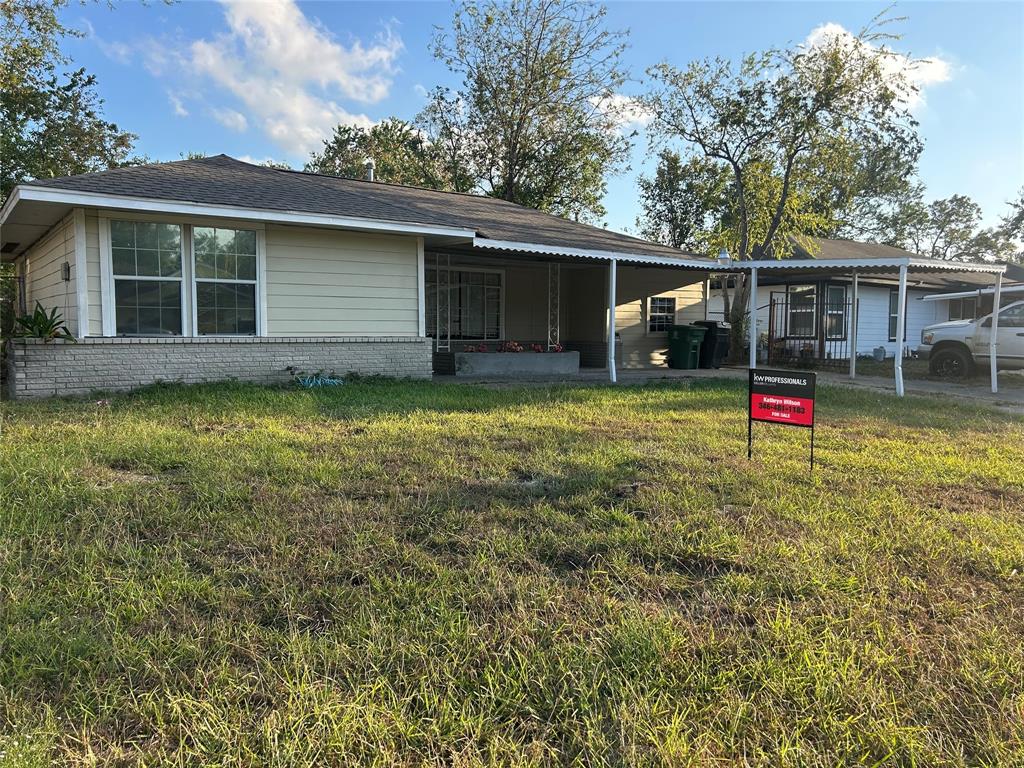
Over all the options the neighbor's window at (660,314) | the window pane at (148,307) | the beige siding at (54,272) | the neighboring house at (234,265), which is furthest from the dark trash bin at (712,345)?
the beige siding at (54,272)

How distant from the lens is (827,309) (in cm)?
1944

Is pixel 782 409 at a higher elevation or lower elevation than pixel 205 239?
lower

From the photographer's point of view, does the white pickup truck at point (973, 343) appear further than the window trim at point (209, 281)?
Yes

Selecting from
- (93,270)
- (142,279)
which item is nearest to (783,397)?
(142,279)

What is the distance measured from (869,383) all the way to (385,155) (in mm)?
25339

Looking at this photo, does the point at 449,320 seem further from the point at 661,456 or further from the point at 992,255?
the point at 992,255

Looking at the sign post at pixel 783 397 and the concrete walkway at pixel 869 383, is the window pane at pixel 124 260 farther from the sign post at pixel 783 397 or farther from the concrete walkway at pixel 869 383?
the sign post at pixel 783 397

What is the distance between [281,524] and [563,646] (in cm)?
201

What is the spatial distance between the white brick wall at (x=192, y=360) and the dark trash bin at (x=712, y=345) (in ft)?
26.1

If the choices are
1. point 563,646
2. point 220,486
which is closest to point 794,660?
point 563,646

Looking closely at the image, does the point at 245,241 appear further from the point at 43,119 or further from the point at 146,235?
the point at 43,119

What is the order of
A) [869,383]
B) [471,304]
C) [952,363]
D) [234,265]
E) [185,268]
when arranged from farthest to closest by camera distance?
[471,304], [952,363], [869,383], [234,265], [185,268]

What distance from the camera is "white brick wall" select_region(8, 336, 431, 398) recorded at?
8.34 metres

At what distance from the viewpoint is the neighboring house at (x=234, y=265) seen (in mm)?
8625
